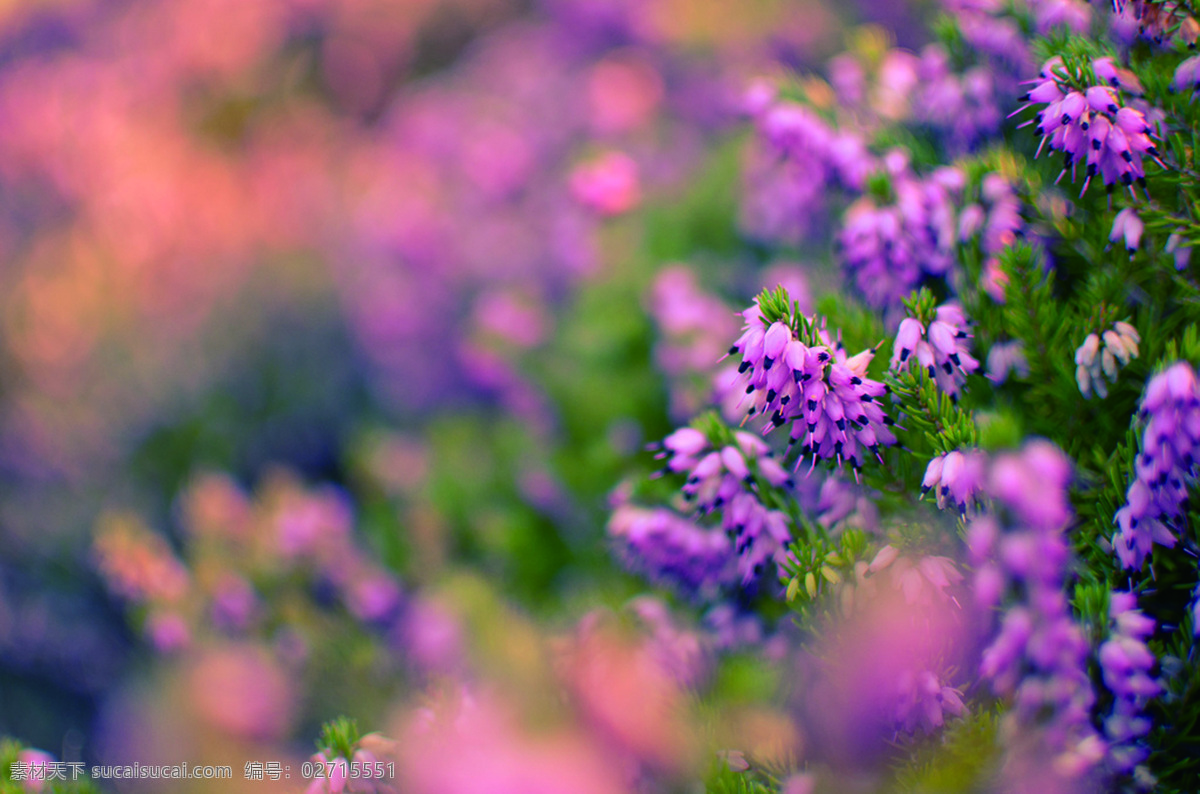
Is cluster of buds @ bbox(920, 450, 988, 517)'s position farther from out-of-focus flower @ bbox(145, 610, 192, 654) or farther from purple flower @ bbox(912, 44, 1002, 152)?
out-of-focus flower @ bbox(145, 610, 192, 654)

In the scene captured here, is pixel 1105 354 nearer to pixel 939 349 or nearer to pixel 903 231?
pixel 939 349

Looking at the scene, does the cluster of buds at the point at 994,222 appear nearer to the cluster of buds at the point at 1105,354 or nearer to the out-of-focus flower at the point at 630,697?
the cluster of buds at the point at 1105,354

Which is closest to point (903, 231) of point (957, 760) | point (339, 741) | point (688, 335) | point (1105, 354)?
point (1105, 354)

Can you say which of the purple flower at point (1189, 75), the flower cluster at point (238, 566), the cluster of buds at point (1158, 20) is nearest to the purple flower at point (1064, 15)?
the cluster of buds at point (1158, 20)

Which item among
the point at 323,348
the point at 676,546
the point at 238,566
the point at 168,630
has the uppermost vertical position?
the point at 323,348

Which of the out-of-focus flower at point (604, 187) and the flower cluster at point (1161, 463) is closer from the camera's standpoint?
the flower cluster at point (1161, 463)

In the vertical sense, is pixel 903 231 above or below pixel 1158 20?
below

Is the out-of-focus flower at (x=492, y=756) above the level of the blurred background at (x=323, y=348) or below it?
below

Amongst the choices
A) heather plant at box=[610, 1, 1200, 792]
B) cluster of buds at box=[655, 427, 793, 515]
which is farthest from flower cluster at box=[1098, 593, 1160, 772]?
cluster of buds at box=[655, 427, 793, 515]
